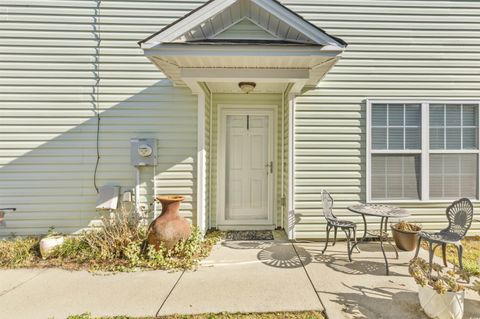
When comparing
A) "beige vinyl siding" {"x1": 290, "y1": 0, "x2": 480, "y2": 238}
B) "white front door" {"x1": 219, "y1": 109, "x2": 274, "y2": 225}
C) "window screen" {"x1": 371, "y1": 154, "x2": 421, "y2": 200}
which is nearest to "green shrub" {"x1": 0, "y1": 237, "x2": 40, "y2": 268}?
"white front door" {"x1": 219, "y1": 109, "x2": 274, "y2": 225}

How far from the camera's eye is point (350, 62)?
14.3 feet

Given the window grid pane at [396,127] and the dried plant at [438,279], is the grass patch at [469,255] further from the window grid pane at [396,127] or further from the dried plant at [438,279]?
the window grid pane at [396,127]

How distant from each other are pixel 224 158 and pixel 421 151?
3573mm

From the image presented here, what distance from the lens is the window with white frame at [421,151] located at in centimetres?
431

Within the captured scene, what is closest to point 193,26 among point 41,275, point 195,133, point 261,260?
point 195,133

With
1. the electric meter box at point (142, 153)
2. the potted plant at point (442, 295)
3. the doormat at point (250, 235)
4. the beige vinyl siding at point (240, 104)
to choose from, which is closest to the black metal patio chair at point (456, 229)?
the potted plant at point (442, 295)

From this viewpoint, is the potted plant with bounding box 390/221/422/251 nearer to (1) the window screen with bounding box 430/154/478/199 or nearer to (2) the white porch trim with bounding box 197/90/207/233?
(1) the window screen with bounding box 430/154/478/199

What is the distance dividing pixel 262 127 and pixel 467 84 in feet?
12.4

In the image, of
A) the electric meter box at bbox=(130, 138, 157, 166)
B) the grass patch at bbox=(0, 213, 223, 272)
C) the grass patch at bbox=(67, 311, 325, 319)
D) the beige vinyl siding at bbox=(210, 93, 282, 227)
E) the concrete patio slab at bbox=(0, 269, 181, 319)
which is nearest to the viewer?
the grass patch at bbox=(67, 311, 325, 319)

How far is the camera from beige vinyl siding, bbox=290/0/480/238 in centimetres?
431

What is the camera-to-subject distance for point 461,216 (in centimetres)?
312

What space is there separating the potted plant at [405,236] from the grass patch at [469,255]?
0.37 m

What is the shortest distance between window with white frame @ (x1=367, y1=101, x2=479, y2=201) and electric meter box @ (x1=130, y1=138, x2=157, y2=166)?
3785 millimetres

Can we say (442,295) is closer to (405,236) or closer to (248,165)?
(405,236)
